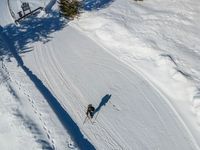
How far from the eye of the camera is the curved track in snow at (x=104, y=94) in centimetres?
1833

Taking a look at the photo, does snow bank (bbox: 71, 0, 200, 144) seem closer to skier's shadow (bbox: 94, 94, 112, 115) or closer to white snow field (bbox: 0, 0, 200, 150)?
white snow field (bbox: 0, 0, 200, 150)

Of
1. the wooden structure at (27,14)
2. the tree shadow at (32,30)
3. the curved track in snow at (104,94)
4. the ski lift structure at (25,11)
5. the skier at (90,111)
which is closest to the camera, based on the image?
the curved track in snow at (104,94)

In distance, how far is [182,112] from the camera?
65.1ft

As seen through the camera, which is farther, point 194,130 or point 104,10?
point 104,10

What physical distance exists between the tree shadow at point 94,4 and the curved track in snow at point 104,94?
4.62 m

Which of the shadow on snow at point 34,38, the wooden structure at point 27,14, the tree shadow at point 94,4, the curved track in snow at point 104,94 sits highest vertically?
the wooden structure at point 27,14

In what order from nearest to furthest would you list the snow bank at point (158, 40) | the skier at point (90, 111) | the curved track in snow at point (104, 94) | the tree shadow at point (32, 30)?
the curved track in snow at point (104, 94) → the skier at point (90, 111) → the snow bank at point (158, 40) → the tree shadow at point (32, 30)

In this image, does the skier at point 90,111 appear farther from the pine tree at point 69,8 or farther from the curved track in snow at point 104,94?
the pine tree at point 69,8

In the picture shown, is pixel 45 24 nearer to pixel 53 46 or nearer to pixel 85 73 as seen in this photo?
pixel 53 46

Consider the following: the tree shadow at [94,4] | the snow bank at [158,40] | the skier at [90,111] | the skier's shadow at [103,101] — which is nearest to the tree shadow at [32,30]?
the snow bank at [158,40]

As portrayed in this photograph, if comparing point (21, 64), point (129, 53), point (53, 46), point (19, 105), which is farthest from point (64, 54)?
point (19, 105)

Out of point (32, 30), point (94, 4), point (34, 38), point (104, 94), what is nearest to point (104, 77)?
point (104, 94)

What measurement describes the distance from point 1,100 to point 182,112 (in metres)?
10.7

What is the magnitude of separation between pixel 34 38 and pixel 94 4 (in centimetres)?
709
